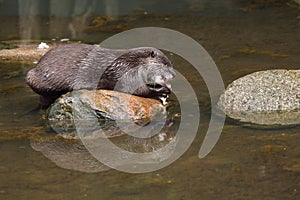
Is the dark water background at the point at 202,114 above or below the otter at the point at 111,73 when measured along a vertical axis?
below

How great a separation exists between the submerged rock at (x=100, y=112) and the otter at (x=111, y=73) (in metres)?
0.19

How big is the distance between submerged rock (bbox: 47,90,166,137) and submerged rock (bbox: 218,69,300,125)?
724 mm

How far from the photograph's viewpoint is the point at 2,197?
537 cm

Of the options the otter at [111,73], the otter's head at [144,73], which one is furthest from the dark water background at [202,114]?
the otter's head at [144,73]

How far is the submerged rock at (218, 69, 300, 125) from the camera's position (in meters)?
7.12

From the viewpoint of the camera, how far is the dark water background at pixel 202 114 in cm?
546

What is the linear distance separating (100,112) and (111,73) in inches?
20.1

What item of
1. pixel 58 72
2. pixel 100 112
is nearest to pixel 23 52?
pixel 58 72

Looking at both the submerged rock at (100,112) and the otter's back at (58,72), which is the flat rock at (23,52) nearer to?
the otter's back at (58,72)

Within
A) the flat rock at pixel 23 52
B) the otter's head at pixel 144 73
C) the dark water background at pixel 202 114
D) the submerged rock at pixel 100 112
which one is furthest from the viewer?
the flat rock at pixel 23 52

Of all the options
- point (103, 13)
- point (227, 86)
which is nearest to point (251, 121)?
point (227, 86)

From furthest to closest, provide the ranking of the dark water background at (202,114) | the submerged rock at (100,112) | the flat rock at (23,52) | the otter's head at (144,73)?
the flat rock at (23,52) → the otter's head at (144,73) → the submerged rock at (100,112) → the dark water background at (202,114)

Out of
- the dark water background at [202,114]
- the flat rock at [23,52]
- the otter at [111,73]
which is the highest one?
the otter at [111,73]

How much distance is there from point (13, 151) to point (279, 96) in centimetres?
267
